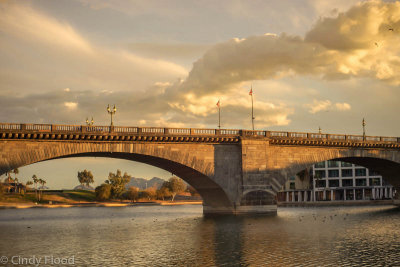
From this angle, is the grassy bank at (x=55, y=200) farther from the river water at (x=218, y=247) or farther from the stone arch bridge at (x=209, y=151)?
the river water at (x=218, y=247)

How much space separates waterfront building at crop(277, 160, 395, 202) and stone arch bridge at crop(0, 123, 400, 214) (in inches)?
2341

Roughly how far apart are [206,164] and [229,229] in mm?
19105

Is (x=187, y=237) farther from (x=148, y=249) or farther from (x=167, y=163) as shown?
(x=167, y=163)

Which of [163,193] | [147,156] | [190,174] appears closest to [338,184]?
[163,193]

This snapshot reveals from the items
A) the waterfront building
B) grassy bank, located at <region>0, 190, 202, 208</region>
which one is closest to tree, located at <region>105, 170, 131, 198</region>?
grassy bank, located at <region>0, 190, 202, 208</region>

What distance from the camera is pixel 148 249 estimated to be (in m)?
29.5

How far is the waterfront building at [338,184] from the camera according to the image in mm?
127431

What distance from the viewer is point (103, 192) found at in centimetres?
15288

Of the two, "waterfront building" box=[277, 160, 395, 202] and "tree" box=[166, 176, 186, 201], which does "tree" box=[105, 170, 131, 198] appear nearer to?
"tree" box=[166, 176, 186, 201]

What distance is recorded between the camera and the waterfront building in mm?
127431

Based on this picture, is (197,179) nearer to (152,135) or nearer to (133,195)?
(152,135)

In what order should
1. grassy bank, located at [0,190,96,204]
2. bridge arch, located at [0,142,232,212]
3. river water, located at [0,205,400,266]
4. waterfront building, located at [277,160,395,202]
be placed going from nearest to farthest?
river water, located at [0,205,400,266] → bridge arch, located at [0,142,232,212] → waterfront building, located at [277,160,395,202] → grassy bank, located at [0,190,96,204]

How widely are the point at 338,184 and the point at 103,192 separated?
77.7m

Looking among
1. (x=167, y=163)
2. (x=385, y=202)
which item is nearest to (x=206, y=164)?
(x=167, y=163)
